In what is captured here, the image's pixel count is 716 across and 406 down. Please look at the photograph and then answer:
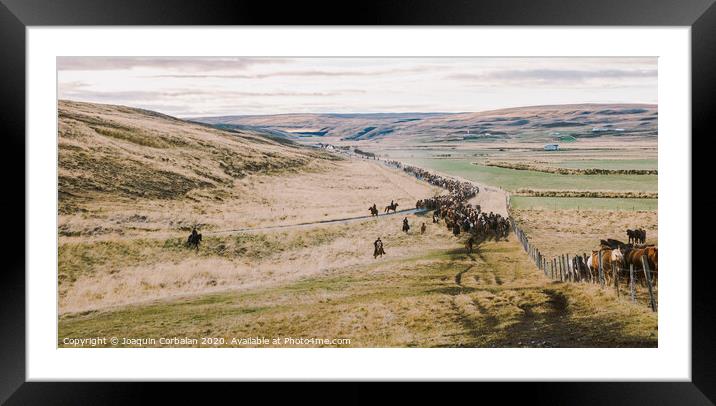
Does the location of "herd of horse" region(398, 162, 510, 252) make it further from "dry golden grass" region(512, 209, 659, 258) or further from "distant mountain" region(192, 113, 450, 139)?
"distant mountain" region(192, 113, 450, 139)

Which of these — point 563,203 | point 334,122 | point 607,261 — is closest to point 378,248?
point 334,122

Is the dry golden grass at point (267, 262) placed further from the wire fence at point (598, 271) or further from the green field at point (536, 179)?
the green field at point (536, 179)

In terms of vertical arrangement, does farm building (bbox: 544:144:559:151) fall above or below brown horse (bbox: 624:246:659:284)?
above

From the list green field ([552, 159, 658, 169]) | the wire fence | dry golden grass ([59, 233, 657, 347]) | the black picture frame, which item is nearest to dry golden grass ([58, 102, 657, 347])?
dry golden grass ([59, 233, 657, 347])

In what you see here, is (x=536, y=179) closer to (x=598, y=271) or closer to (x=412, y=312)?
(x=598, y=271)
